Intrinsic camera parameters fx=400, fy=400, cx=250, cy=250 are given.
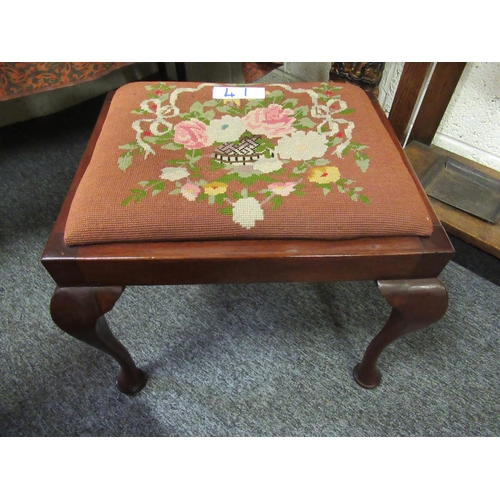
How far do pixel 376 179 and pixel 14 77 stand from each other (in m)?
0.89

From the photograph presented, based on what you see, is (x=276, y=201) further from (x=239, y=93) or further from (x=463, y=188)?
(x=463, y=188)

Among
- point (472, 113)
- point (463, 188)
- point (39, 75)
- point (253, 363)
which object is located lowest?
point (253, 363)

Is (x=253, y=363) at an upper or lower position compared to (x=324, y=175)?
lower

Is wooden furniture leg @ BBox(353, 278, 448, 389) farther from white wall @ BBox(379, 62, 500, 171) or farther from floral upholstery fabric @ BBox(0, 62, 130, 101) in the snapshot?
floral upholstery fabric @ BBox(0, 62, 130, 101)

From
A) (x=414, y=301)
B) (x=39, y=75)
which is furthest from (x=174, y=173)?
(x=39, y=75)

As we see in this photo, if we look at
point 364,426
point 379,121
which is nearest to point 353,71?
point 379,121

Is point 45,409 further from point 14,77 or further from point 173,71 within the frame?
point 173,71

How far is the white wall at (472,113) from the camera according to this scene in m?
1.07

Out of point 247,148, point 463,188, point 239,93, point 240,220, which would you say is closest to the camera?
point 240,220

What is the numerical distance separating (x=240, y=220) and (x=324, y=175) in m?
0.16

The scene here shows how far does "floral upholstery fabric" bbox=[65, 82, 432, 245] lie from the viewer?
568 mm

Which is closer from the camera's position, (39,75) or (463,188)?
(39,75)

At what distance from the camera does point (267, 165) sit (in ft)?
2.11

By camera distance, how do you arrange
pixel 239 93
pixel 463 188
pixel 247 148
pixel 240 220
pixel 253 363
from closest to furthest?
1. pixel 240 220
2. pixel 247 148
3. pixel 239 93
4. pixel 253 363
5. pixel 463 188
